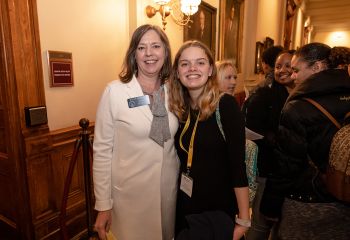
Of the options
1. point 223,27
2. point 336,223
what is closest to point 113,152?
point 336,223

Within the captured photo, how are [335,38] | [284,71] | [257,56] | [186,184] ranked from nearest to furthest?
[186,184] < [284,71] < [257,56] < [335,38]

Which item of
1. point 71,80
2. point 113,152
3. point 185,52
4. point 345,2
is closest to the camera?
point 185,52

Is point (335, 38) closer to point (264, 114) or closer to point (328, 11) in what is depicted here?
point (328, 11)

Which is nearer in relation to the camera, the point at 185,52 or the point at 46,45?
the point at 185,52

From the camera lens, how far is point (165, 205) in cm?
167

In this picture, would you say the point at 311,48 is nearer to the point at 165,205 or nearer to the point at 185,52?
the point at 185,52

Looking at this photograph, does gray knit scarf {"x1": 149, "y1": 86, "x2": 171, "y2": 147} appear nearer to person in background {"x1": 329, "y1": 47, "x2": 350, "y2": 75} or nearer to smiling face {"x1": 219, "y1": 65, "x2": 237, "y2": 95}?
smiling face {"x1": 219, "y1": 65, "x2": 237, "y2": 95}

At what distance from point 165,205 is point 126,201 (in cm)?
24

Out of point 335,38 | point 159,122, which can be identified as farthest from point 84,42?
point 335,38

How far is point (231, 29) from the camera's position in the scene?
19.5 ft

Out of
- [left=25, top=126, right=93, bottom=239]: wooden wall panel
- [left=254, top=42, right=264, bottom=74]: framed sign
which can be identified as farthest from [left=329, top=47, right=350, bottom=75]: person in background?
[left=254, top=42, right=264, bottom=74]: framed sign

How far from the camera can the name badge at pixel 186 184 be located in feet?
4.88

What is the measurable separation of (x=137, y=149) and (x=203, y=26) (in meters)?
3.61

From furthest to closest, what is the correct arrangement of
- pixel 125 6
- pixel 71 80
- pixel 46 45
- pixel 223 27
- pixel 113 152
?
pixel 223 27 → pixel 125 6 → pixel 71 80 → pixel 46 45 → pixel 113 152
